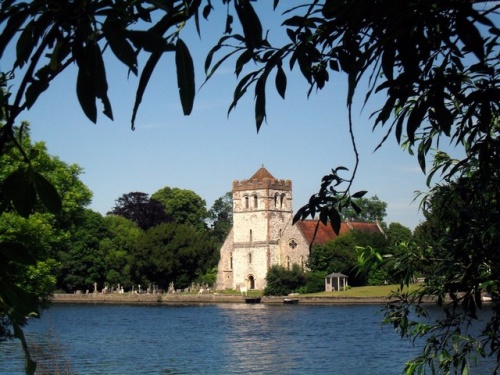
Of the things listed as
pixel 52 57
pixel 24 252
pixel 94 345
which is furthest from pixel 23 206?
pixel 94 345

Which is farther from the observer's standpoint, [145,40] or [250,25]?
[250,25]

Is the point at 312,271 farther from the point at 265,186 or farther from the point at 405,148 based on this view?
the point at 405,148

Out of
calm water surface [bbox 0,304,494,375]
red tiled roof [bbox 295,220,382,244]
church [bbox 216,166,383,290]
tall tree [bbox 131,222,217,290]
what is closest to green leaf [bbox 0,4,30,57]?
calm water surface [bbox 0,304,494,375]

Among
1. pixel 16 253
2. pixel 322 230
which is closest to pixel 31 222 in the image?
pixel 16 253

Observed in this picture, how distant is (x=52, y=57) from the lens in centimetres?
138

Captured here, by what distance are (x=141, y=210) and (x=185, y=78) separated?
7289 cm

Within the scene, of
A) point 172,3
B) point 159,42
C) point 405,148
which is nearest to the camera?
point 159,42

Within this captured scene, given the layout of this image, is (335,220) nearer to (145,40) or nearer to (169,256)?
(145,40)

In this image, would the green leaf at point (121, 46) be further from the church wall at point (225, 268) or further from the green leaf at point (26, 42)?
the church wall at point (225, 268)

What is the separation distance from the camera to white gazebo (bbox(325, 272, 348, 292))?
51.9 metres

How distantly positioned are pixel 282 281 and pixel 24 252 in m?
52.7

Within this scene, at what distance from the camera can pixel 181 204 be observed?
84438mm

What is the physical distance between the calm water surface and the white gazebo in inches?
249

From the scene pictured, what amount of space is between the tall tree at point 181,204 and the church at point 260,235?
23608mm
